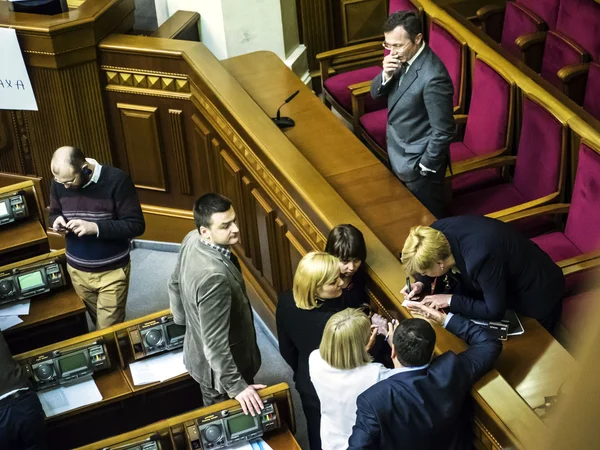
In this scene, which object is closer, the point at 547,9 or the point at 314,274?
the point at 314,274

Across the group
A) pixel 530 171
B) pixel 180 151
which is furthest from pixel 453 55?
pixel 180 151

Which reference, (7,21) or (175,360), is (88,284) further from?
(7,21)

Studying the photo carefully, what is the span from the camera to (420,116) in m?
3.05

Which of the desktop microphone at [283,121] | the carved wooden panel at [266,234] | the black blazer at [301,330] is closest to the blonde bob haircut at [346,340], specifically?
the black blazer at [301,330]

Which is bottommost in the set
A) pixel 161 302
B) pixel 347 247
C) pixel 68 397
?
pixel 161 302

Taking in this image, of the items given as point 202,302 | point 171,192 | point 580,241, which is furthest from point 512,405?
point 171,192

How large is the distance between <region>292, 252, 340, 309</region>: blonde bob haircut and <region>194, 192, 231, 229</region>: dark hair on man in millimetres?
307

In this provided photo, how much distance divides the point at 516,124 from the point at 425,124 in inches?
24.4

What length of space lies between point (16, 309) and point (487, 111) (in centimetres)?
219

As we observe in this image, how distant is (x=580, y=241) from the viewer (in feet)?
10.0

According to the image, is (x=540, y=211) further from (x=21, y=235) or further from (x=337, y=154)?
(x=21, y=235)

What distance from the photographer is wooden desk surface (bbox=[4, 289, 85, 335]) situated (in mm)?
3344

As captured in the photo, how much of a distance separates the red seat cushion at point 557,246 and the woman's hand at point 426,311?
2.96 feet

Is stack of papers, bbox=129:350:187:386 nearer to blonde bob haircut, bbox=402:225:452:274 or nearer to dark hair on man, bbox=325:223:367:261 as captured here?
dark hair on man, bbox=325:223:367:261
